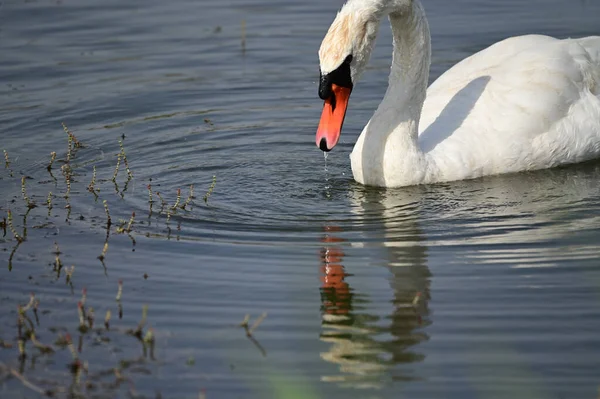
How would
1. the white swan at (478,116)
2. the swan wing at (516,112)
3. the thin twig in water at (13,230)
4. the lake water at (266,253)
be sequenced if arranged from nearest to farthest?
Answer: the lake water at (266,253), the thin twig in water at (13,230), the white swan at (478,116), the swan wing at (516,112)

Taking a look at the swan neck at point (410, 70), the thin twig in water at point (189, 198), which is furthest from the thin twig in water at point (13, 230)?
the swan neck at point (410, 70)

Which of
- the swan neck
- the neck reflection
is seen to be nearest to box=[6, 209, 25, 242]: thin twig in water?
the neck reflection

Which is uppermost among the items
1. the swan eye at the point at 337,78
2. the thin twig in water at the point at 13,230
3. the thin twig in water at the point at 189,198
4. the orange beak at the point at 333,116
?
the swan eye at the point at 337,78

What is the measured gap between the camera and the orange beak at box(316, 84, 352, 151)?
8.98 meters

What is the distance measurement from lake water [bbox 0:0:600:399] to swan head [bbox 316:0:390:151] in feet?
2.44

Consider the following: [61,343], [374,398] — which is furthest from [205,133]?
[374,398]

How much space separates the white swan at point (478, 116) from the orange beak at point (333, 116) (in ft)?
2.56

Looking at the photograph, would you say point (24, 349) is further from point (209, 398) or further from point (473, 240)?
point (473, 240)

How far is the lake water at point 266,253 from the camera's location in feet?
20.6

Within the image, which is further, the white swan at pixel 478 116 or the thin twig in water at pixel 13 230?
the white swan at pixel 478 116

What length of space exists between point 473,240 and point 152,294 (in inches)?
94.9

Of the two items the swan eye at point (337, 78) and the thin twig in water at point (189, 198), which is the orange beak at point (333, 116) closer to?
the swan eye at point (337, 78)

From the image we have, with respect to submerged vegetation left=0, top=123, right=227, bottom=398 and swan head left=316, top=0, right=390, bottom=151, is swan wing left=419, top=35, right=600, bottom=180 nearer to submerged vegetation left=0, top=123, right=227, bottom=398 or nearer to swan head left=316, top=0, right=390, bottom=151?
swan head left=316, top=0, right=390, bottom=151

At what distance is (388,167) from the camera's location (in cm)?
996
